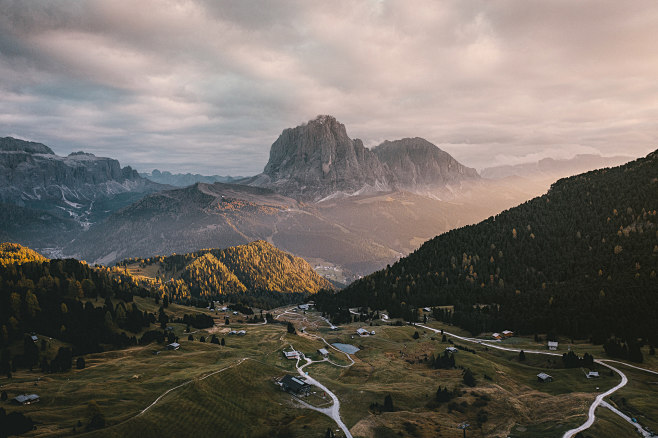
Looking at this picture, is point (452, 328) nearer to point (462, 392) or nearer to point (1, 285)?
point (462, 392)

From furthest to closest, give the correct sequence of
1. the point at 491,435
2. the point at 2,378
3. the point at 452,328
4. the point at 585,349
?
the point at 452,328 < the point at 585,349 < the point at 2,378 < the point at 491,435

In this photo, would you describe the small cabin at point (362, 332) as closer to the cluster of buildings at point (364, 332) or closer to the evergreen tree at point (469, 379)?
the cluster of buildings at point (364, 332)

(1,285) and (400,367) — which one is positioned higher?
(1,285)

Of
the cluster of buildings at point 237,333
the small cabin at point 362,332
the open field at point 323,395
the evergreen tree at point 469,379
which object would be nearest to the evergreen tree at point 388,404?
the open field at point 323,395

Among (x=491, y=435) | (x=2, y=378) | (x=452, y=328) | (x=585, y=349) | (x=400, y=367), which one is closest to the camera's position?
(x=491, y=435)

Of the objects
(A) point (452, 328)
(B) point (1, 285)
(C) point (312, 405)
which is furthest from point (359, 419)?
(B) point (1, 285)

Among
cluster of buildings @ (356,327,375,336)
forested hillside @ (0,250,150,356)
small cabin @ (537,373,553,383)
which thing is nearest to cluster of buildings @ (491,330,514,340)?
small cabin @ (537,373,553,383)
